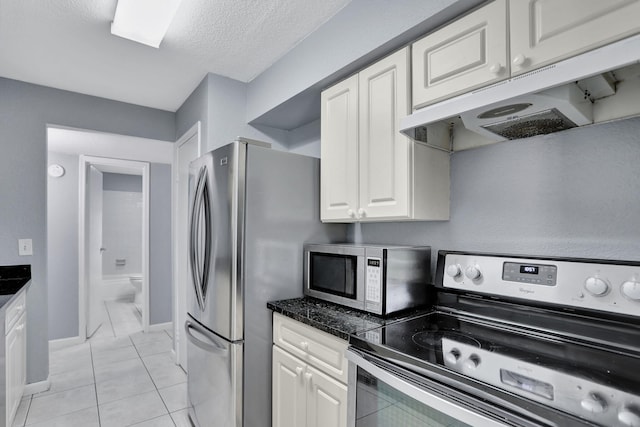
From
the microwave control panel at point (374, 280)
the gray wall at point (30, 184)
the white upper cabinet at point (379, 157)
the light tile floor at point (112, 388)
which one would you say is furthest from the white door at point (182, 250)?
the microwave control panel at point (374, 280)

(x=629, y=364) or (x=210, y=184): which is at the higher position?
(x=210, y=184)

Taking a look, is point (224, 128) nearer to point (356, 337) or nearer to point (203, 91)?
point (203, 91)

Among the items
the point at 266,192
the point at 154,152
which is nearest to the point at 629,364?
the point at 266,192

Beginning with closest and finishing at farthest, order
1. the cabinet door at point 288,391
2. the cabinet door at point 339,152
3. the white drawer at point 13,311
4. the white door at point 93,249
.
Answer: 1. the cabinet door at point 288,391
2. the cabinet door at point 339,152
3. the white drawer at point 13,311
4. the white door at point 93,249

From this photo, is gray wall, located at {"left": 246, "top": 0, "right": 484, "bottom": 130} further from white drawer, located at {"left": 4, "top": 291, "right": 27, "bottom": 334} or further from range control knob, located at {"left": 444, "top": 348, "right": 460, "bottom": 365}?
white drawer, located at {"left": 4, "top": 291, "right": 27, "bottom": 334}

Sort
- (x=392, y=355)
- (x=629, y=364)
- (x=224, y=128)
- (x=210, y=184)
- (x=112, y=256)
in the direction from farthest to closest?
(x=112, y=256), (x=224, y=128), (x=210, y=184), (x=392, y=355), (x=629, y=364)

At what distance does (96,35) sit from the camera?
81.6 inches

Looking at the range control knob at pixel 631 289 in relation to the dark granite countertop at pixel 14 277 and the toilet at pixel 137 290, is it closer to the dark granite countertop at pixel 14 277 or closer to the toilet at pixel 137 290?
the dark granite countertop at pixel 14 277

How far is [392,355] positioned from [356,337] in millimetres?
188

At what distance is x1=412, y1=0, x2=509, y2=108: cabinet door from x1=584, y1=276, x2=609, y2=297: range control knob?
0.75m

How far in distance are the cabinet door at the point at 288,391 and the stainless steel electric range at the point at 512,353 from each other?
15.8 inches

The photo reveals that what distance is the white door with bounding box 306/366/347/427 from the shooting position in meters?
1.40

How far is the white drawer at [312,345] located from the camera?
141cm

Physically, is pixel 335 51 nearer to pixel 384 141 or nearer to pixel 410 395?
pixel 384 141
